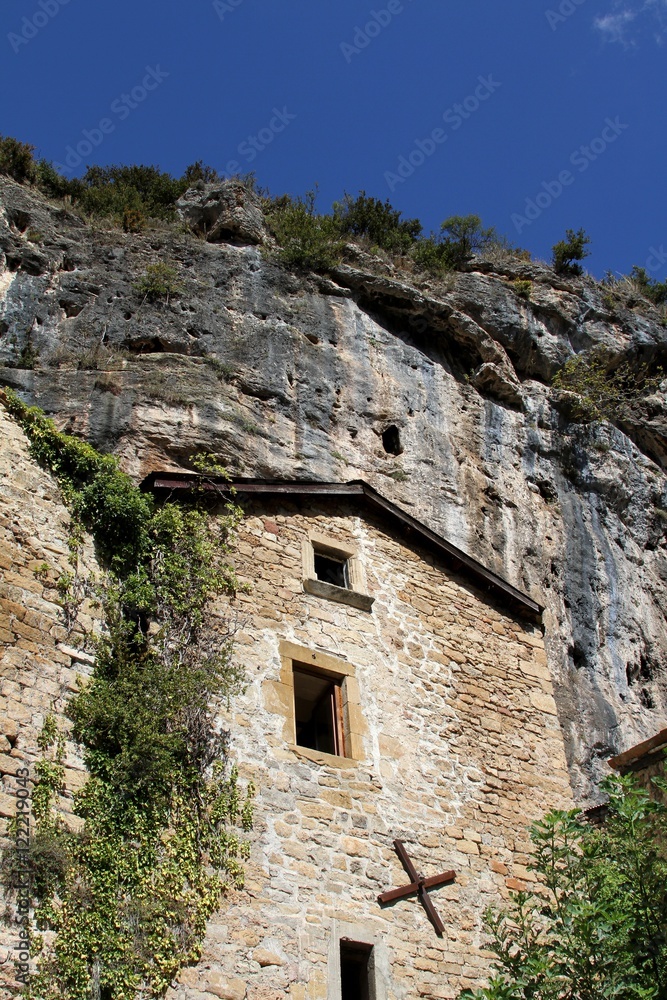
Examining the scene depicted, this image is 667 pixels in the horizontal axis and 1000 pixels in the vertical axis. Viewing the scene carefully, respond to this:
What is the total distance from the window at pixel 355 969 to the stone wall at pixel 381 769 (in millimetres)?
109

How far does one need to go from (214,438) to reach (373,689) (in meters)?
4.70

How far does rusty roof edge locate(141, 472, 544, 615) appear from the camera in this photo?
10.5 m

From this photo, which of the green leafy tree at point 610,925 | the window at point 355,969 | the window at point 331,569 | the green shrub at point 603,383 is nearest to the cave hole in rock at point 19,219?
the window at point 331,569

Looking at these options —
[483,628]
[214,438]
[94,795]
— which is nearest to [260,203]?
[214,438]

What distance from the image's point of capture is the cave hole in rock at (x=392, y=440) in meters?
15.8

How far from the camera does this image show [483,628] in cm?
1202

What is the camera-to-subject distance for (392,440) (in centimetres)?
1595

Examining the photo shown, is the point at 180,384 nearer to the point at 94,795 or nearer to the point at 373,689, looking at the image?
the point at 373,689

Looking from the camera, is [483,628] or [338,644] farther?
[483,628]

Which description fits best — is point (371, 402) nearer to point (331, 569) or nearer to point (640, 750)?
point (331, 569)

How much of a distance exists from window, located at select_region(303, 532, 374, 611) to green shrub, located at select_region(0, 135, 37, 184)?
10.8 m

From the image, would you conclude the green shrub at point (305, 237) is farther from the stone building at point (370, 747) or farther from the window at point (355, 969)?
the window at point (355, 969)

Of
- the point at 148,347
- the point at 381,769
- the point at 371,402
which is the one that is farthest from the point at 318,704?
the point at 148,347

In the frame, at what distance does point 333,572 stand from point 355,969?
4368mm
